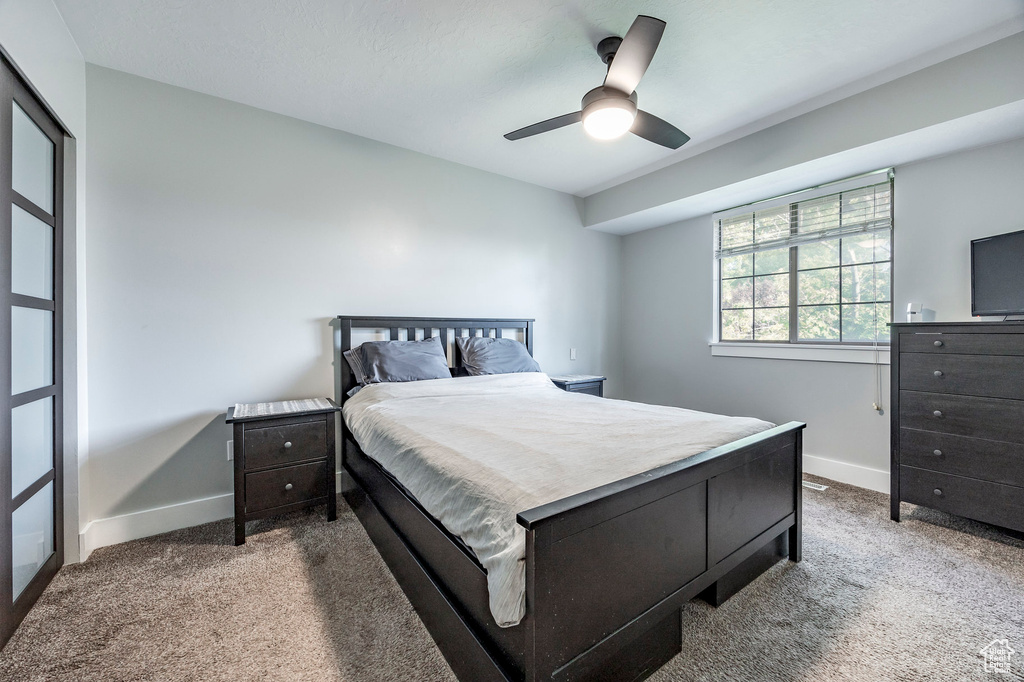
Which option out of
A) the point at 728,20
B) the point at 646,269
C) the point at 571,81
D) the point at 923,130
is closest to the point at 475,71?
the point at 571,81

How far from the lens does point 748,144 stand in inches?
117

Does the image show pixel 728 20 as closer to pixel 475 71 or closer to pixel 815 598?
pixel 475 71

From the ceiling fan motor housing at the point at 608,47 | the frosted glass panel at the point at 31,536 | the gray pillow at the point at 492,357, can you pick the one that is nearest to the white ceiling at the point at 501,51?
the ceiling fan motor housing at the point at 608,47

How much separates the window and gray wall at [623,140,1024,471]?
140 mm

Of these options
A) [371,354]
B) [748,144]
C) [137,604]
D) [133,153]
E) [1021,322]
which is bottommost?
[137,604]

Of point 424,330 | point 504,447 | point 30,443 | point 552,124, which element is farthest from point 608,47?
point 30,443

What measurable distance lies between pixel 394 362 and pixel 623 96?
2.07 meters

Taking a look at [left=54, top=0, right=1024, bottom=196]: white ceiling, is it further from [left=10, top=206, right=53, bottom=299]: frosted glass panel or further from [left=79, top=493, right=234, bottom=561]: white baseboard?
[left=79, top=493, right=234, bottom=561]: white baseboard

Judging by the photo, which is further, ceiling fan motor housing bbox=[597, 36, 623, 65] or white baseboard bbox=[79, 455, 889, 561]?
white baseboard bbox=[79, 455, 889, 561]

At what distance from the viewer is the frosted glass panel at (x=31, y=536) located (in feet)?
5.33

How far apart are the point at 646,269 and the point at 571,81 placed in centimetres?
249

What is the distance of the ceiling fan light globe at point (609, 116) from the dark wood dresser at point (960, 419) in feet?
6.53

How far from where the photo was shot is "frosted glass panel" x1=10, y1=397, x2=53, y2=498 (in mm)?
1624

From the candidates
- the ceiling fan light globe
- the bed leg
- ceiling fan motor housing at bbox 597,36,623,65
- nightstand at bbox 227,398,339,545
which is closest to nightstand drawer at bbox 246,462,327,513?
nightstand at bbox 227,398,339,545
